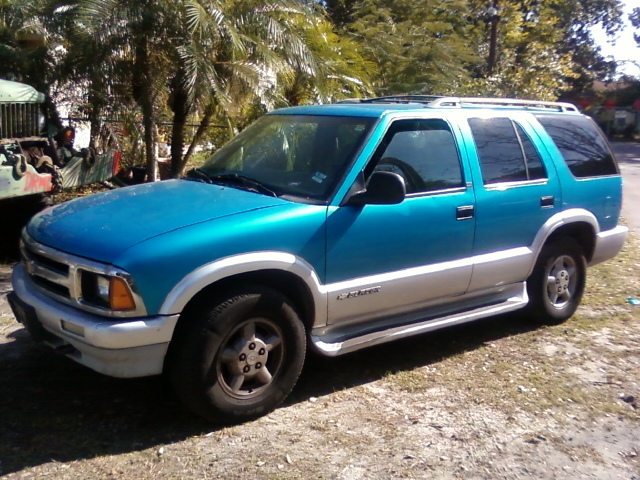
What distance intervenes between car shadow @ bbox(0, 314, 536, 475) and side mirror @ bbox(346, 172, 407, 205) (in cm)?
130

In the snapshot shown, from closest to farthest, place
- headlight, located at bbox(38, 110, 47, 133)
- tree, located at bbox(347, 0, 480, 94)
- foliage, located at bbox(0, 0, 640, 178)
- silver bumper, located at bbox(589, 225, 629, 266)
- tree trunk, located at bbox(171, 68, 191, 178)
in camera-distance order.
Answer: silver bumper, located at bbox(589, 225, 629, 266) → headlight, located at bbox(38, 110, 47, 133) → foliage, located at bbox(0, 0, 640, 178) → tree trunk, located at bbox(171, 68, 191, 178) → tree, located at bbox(347, 0, 480, 94)

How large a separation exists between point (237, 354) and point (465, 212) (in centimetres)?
202

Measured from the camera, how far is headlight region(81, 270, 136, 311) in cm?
381

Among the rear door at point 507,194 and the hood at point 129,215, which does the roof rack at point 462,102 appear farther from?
the hood at point 129,215

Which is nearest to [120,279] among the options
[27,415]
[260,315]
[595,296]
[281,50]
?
[260,315]

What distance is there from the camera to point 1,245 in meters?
8.46

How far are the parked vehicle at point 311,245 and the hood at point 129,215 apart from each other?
0.04ft

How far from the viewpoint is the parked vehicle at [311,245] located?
13.0ft

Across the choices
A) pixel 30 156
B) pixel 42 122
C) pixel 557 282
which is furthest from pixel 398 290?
pixel 42 122

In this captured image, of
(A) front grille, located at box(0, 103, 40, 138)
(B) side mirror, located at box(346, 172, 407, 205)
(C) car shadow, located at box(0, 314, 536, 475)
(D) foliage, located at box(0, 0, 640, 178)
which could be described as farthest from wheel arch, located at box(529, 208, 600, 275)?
(A) front grille, located at box(0, 103, 40, 138)

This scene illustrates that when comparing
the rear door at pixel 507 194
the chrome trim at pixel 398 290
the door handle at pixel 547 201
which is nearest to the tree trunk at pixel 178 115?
the rear door at pixel 507 194

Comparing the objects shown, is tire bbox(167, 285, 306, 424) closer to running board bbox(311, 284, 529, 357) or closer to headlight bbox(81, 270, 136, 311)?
running board bbox(311, 284, 529, 357)

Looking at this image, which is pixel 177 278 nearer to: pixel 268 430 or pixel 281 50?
pixel 268 430

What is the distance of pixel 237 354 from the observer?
4.23m
